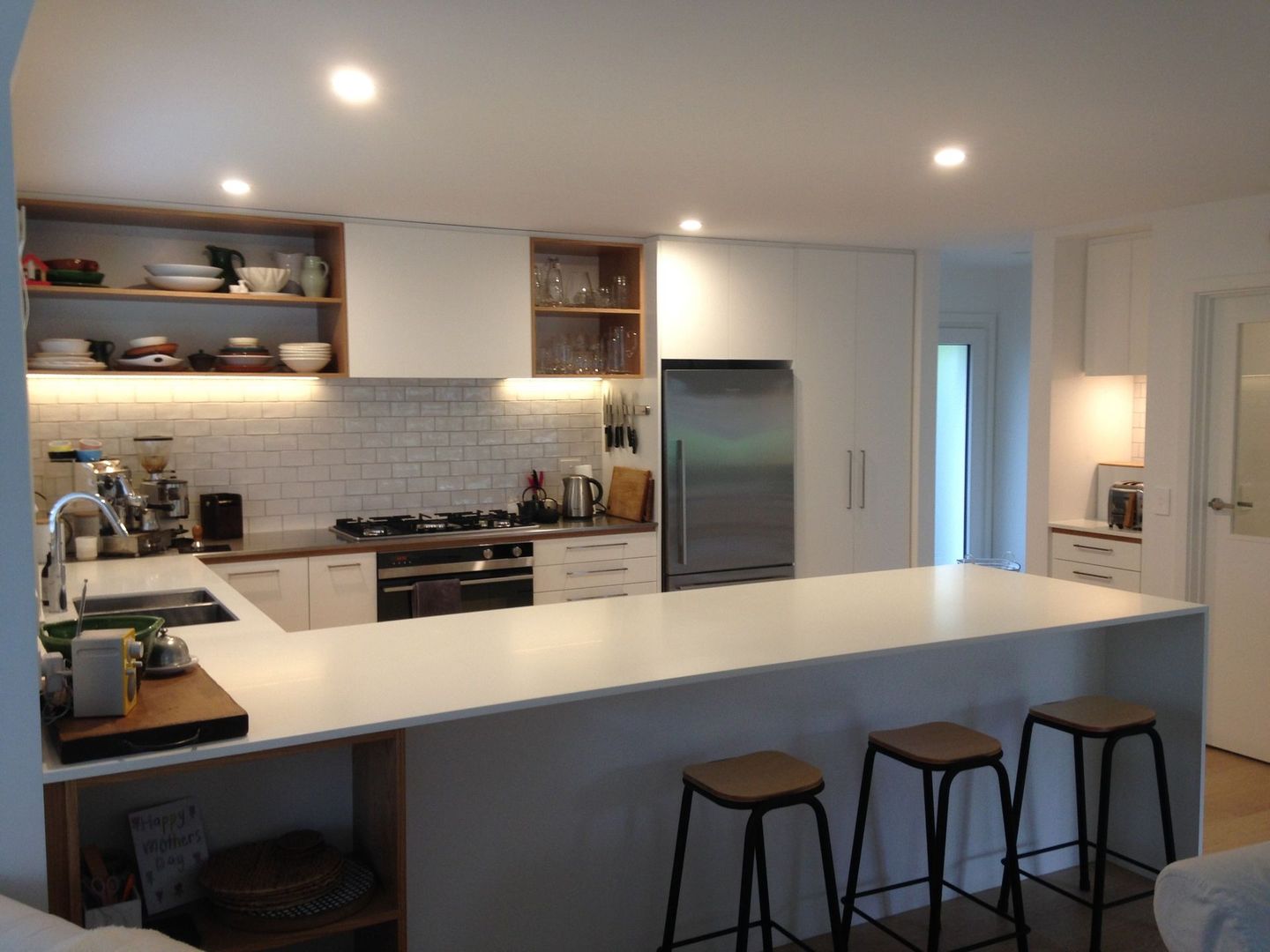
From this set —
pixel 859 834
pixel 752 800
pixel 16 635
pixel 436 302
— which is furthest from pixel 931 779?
pixel 436 302

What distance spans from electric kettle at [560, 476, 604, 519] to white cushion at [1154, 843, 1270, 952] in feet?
13.3

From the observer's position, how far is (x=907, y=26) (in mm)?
2406

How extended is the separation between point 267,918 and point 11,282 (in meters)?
1.23

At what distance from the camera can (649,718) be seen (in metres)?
2.71

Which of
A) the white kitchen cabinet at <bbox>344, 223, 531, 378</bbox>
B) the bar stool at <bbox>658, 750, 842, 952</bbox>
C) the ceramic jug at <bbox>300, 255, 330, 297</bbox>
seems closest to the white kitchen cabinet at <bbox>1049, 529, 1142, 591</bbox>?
the white kitchen cabinet at <bbox>344, 223, 531, 378</bbox>

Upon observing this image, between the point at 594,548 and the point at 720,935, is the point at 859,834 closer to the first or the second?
the point at 720,935

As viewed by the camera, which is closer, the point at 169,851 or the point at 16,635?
the point at 16,635

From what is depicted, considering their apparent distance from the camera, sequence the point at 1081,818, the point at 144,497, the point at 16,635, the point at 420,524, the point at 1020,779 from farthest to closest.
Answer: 1. the point at 420,524
2. the point at 144,497
3. the point at 1081,818
4. the point at 1020,779
5. the point at 16,635

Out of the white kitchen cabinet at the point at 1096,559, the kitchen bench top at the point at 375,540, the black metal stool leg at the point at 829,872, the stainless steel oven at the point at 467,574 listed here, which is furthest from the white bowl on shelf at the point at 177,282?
the white kitchen cabinet at the point at 1096,559

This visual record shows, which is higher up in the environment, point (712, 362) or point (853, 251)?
point (853, 251)

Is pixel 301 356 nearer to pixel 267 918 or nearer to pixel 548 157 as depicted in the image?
pixel 548 157

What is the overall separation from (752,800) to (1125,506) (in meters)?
3.58

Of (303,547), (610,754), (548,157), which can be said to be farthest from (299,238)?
(610,754)

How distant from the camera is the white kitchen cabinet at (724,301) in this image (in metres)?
5.39
